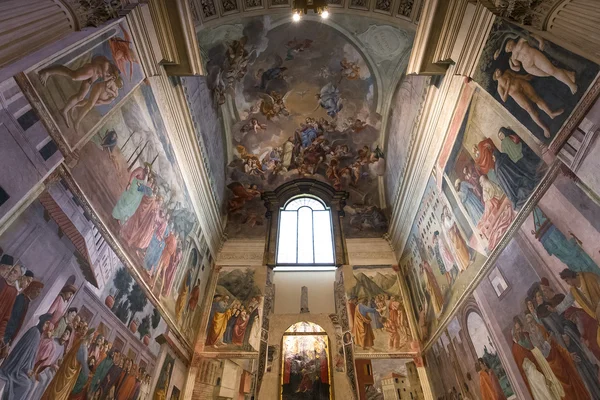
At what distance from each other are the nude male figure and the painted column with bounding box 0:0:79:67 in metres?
0.77

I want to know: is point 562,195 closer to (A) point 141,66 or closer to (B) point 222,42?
(A) point 141,66

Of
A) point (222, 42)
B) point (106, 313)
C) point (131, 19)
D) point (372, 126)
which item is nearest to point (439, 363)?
point (106, 313)

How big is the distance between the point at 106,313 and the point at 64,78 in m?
3.67

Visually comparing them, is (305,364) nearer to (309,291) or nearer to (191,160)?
(309,291)

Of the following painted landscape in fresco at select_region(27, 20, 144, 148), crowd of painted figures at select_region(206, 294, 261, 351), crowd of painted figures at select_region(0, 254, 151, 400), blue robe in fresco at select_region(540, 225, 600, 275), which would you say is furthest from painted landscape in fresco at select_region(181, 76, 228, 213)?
blue robe in fresco at select_region(540, 225, 600, 275)

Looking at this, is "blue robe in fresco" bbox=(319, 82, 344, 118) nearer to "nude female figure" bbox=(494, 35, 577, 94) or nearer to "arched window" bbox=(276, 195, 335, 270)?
"arched window" bbox=(276, 195, 335, 270)

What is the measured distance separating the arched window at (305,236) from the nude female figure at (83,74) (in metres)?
7.88

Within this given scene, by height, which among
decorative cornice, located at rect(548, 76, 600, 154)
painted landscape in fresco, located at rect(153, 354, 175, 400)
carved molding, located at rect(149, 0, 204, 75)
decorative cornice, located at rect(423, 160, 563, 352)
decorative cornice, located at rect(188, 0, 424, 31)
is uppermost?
decorative cornice, located at rect(188, 0, 424, 31)

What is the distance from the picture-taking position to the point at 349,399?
8.02 m

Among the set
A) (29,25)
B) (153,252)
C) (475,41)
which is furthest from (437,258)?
(29,25)

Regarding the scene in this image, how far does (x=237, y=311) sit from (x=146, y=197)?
4.98 m

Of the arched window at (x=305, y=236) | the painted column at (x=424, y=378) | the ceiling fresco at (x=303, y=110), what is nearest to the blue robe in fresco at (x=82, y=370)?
the arched window at (x=305, y=236)

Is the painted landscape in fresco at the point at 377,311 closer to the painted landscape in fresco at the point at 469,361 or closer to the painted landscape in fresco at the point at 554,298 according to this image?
the painted landscape in fresco at the point at 469,361

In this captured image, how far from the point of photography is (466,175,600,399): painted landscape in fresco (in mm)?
3875
